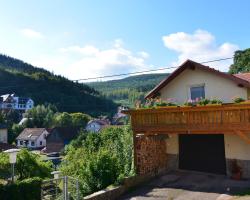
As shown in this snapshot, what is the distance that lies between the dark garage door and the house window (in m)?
1.98

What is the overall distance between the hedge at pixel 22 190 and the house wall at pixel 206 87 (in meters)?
8.59

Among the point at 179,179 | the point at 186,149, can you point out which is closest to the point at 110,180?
the point at 179,179

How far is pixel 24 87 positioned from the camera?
155500 mm

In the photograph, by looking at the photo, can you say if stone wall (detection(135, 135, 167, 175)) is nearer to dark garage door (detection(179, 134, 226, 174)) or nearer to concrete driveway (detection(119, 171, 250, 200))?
concrete driveway (detection(119, 171, 250, 200))

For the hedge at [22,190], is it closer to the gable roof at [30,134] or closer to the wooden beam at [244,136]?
the wooden beam at [244,136]

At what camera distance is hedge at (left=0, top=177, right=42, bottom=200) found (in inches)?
492

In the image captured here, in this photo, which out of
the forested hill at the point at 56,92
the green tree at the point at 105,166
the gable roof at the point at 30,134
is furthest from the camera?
the forested hill at the point at 56,92

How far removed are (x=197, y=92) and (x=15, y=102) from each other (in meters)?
134

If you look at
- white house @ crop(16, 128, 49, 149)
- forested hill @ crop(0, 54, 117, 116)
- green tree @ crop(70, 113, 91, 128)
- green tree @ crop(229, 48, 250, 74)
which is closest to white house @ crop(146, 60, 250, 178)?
green tree @ crop(229, 48, 250, 74)

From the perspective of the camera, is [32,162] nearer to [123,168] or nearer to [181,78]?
[123,168]

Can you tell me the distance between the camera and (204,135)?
→ 1677cm

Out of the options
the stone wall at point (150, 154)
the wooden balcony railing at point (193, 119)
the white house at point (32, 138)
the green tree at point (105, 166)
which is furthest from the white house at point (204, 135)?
the white house at point (32, 138)

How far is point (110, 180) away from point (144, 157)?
1.99 meters

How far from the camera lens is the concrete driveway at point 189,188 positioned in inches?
515
